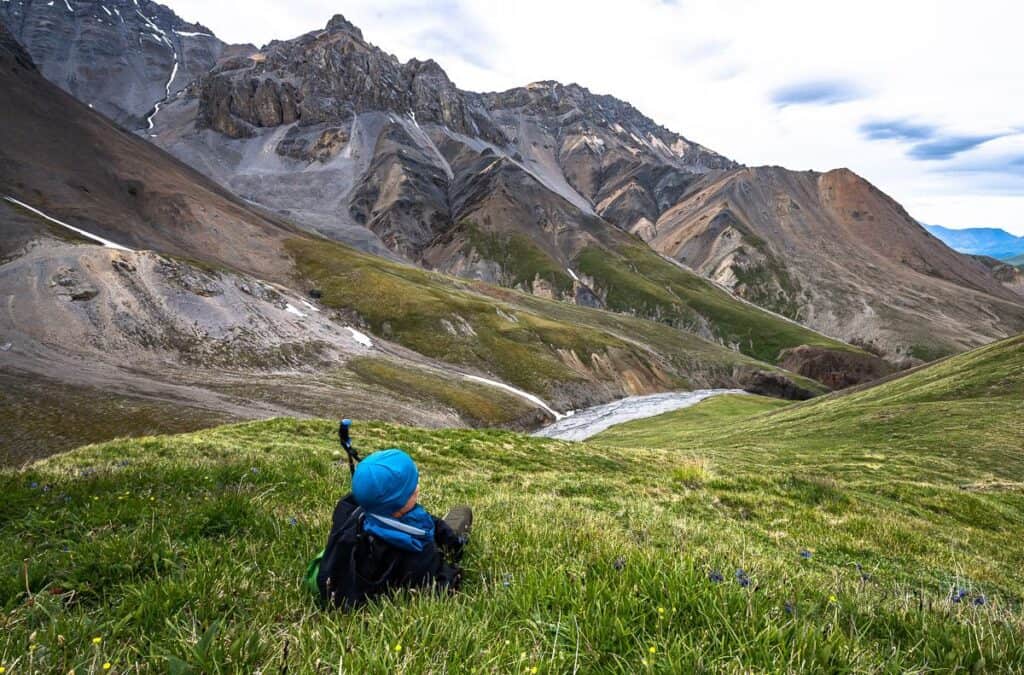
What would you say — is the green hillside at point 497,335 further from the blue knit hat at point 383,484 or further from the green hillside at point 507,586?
the blue knit hat at point 383,484

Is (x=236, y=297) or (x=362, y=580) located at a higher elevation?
(x=362, y=580)

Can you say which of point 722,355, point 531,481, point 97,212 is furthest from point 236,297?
point 722,355

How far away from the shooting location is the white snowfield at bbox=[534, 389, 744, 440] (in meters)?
75.0

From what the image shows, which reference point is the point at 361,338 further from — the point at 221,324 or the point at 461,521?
the point at 461,521

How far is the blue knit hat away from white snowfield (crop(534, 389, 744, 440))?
61084 mm

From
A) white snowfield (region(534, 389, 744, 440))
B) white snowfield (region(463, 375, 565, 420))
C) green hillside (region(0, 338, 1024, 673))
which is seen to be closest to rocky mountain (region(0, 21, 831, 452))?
A: white snowfield (region(463, 375, 565, 420))

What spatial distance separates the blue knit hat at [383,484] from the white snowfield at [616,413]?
61.1m

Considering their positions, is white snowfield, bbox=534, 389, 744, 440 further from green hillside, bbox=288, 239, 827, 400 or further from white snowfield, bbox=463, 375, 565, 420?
green hillside, bbox=288, 239, 827, 400

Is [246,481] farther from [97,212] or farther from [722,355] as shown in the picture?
[722,355]

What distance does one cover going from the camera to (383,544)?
476 centimetres

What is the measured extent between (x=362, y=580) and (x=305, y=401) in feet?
199

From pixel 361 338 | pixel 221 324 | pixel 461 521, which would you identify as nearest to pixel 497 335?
pixel 361 338

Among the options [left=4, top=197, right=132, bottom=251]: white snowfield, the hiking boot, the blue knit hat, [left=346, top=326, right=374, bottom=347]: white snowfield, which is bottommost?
[left=346, top=326, right=374, bottom=347]: white snowfield

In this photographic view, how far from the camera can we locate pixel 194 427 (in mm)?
44750
